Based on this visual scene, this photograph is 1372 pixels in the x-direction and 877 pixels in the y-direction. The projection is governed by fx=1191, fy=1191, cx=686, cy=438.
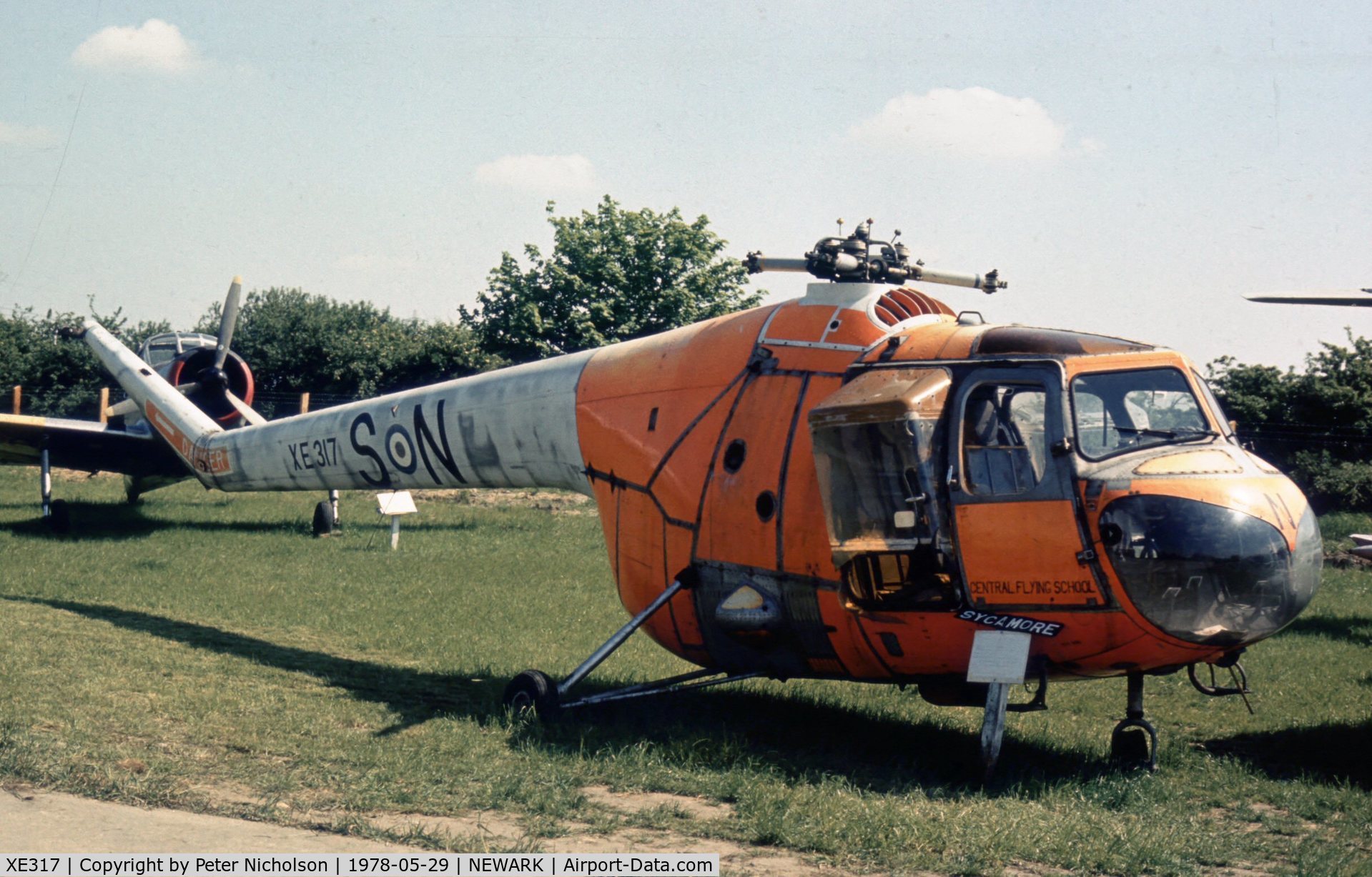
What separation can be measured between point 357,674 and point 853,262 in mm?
6472

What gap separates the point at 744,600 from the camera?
8781 mm

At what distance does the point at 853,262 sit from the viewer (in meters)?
8.90

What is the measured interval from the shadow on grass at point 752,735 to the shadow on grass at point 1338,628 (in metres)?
7.49

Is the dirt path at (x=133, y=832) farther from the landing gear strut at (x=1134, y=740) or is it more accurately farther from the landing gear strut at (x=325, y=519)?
the landing gear strut at (x=325, y=519)

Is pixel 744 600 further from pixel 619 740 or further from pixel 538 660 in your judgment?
pixel 538 660

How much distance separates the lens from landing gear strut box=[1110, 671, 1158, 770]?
8.46 metres

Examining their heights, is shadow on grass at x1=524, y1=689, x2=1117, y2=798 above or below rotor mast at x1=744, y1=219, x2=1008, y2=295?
below

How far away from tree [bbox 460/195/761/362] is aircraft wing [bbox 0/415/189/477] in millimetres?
21307

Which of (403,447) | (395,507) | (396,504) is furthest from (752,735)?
(396,504)

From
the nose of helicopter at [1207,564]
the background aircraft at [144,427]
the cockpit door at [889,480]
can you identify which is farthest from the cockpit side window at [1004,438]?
the background aircraft at [144,427]

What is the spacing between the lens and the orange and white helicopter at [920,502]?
7141 millimetres

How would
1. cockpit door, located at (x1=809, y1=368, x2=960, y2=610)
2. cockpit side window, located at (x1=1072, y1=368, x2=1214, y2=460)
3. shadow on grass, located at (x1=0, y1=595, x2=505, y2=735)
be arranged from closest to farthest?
cockpit side window, located at (x1=1072, y1=368, x2=1214, y2=460) < cockpit door, located at (x1=809, y1=368, x2=960, y2=610) < shadow on grass, located at (x1=0, y1=595, x2=505, y2=735)

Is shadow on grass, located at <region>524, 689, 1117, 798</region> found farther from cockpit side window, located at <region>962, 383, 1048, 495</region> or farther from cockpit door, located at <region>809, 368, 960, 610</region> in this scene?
cockpit side window, located at <region>962, 383, 1048, 495</region>

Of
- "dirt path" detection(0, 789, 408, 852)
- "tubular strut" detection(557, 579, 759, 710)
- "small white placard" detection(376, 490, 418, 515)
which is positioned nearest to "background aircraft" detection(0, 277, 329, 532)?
"small white placard" detection(376, 490, 418, 515)
